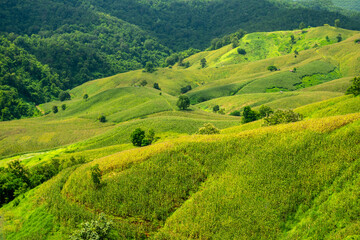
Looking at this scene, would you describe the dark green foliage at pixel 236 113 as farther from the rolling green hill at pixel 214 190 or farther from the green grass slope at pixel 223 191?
the green grass slope at pixel 223 191

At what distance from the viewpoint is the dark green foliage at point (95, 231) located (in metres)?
34.0

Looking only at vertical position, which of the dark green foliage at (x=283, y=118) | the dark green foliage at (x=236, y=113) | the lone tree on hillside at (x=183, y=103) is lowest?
the dark green foliage at (x=236, y=113)

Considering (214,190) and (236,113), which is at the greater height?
(214,190)

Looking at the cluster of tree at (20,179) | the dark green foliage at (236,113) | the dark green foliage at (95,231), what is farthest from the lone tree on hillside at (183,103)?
the dark green foliage at (95,231)

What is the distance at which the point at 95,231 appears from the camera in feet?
113

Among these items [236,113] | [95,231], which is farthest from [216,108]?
[95,231]

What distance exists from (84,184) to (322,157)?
41.7 m

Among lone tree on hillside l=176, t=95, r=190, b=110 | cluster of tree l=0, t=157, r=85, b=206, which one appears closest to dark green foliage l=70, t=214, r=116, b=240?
cluster of tree l=0, t=157, r=85, b=206

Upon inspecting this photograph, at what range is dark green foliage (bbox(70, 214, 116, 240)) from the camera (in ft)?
112

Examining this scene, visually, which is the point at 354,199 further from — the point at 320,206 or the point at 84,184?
the point at 84,184

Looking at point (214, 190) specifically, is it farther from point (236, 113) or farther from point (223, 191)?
point (236, 113)

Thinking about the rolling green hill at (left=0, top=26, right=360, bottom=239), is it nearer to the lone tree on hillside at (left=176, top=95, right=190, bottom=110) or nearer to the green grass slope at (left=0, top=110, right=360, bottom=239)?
the green grass slope at (left=0, top=110, right=360, bottom=239)

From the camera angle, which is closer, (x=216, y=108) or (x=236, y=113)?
(x=236, y=113)

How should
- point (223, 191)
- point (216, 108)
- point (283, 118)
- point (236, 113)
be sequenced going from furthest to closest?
point (216, 108) → point (236, 113) → point (283, 118) → point (223, 191)
